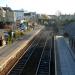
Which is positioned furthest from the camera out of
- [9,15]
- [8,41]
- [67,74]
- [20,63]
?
[9,15]

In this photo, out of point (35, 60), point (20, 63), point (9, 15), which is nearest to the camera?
point (20, 63)

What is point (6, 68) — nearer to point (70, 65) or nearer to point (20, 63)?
point (20, 63)

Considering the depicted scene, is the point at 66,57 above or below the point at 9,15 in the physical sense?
below

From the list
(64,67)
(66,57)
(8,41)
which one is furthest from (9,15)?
(64,67)

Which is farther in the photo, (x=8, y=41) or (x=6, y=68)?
(x=8, y=41)

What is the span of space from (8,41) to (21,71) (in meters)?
24.3

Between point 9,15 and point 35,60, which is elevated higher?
point 9,15

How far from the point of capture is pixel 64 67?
26.4 m

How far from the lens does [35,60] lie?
31.5m

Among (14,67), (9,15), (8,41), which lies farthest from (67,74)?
(9,15)

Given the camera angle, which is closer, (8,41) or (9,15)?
(8,41)

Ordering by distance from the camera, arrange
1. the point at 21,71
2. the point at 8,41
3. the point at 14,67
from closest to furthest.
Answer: the point at 21,71 < the point at 14,67 < the point at 8,41

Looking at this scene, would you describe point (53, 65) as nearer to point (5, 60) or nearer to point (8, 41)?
point (5, 60)

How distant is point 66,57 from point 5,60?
736 centimetres
